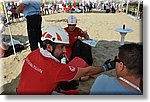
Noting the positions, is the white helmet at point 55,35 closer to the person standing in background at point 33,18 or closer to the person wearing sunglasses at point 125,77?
the person standing in background at point 33,18

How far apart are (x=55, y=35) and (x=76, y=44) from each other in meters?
0.20

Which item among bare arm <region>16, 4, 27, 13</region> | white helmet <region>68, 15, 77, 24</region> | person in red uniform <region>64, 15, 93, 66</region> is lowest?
person in red uniform <region>64, 15, 93, 66</region>

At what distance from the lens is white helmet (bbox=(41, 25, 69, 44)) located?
3.58 m

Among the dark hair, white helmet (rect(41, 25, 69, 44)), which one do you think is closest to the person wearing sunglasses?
the dark hair

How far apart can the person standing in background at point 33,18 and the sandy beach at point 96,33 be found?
0.04 m

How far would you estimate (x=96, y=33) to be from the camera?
3.67 meters

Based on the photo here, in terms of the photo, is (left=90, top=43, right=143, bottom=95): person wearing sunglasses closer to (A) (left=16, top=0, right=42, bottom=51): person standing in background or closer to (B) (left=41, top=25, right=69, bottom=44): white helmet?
(B) (left=41, top=25, right=69, bottom=44): white helmet

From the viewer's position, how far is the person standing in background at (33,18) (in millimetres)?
3650

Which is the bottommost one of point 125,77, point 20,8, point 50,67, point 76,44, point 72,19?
point 125,77

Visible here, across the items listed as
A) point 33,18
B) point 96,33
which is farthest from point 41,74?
point 96,33

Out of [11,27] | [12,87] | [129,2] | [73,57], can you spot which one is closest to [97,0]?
[129,2]

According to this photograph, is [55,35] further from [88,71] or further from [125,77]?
[125,77]

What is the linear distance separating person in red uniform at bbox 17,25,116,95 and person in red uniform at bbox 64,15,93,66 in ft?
0.15

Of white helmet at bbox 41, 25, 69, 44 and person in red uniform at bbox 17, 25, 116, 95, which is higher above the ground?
white helmet at bbox 41, 25, 69, 44
